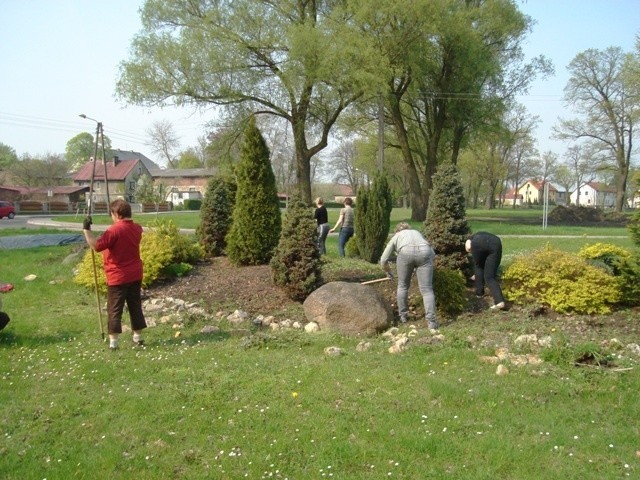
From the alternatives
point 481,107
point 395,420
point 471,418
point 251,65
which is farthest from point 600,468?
point 481,107

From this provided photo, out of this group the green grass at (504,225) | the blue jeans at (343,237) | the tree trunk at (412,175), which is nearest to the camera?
the blue jeans at (343,237)

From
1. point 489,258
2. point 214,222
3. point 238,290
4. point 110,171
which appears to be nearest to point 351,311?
point 489,258

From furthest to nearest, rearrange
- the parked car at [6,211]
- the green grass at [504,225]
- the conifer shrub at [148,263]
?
the parked car at [6,211]
the green grass at [504,225]
the conifer shrub at [148,263]

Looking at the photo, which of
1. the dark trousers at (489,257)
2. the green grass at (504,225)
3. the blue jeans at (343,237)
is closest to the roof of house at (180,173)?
the green grass at (504,225)

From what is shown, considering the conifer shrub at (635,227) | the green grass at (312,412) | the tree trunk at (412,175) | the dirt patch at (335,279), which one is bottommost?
the green grass at (312,412)

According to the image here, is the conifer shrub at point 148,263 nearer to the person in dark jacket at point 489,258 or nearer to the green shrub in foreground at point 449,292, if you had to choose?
the green shrub in foreground at point 449,292

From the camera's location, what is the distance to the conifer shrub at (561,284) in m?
7.64

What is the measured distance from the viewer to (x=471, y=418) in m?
4.46

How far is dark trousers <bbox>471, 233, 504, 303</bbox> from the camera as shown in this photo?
820cm

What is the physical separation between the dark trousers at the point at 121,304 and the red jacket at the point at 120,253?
0.08 m

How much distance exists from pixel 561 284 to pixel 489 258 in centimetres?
105

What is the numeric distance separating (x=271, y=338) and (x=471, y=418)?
2.94 m

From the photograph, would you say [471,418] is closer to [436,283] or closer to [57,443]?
[57,443]

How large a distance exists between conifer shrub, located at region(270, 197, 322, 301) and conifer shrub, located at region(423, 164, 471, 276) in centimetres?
199
